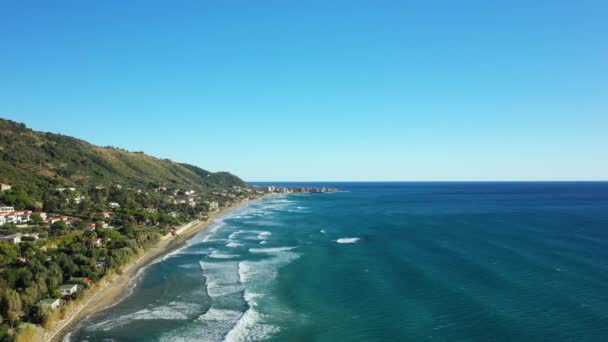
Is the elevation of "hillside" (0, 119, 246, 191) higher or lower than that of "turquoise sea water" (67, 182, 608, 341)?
higher


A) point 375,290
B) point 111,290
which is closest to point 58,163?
point 111,290

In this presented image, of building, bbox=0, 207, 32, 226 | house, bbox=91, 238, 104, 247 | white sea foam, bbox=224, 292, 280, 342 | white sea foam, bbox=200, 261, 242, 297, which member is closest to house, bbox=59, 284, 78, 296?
white sea foam, bbox=200, 261, 242, 297

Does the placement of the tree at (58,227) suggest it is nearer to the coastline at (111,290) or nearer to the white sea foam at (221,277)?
the coastline at (111,290)

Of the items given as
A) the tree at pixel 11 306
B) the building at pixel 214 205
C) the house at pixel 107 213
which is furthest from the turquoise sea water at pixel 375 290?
the building at pixel 214 205

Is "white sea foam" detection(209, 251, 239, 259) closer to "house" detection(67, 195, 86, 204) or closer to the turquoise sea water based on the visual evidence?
the turquoise sea water

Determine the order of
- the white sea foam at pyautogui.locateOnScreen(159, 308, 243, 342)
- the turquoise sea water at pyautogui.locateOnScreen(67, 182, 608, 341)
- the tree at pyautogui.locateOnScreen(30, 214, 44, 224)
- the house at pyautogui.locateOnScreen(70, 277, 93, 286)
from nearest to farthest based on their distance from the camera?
the white sea foam at pyautogui.locateOnScreen(159, 308, 243, 342)
the turquoise sea water at pyautogui.locateOnScreen(67, 182, 608, 341)
the house at pyautogui.locateOnScreen(70, 277, 93, 286)
the tree at pyautogui.locateOnScreen(30, 214, 44, 224)

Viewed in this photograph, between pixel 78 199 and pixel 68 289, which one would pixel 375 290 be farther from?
pixel 78 199
